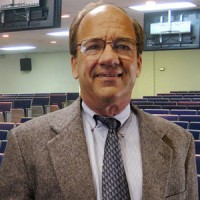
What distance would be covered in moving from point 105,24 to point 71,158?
1.44 feet

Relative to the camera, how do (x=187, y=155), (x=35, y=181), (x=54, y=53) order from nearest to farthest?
1. (x=35, y=181)
2. (x=187, y=155)
3. (x=54, y=53)

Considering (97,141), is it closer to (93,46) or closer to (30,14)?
(93,46)

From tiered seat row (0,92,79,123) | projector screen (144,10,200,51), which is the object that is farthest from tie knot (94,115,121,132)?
projector screen (144,10,200,51)

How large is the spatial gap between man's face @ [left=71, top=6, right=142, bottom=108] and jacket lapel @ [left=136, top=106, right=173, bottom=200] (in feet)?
0.45

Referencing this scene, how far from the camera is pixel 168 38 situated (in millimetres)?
11797

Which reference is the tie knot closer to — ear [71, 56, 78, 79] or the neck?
the neck

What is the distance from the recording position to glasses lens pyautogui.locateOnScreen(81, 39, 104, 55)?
1.40 m

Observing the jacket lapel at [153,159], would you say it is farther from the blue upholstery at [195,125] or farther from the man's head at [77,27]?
the blue upholstery at [195,125]

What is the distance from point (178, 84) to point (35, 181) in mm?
19541

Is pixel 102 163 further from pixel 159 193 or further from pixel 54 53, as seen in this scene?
pixel 54 53

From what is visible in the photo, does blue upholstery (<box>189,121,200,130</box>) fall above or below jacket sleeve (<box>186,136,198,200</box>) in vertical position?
below

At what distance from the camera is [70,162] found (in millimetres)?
1380

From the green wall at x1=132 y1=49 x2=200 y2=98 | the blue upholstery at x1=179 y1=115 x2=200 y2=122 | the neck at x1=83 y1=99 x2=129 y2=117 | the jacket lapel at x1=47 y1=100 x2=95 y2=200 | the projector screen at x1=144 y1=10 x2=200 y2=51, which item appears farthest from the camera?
the green wall at x1=132 y1=49 x2=200 y2=98

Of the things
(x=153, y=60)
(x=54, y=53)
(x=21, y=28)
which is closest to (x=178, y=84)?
(x=153, y=60)
